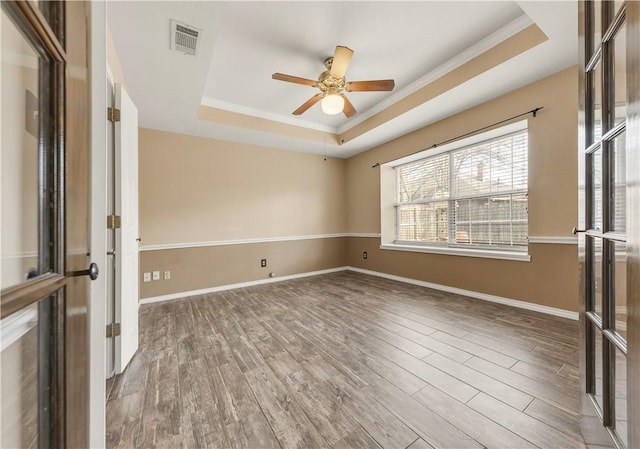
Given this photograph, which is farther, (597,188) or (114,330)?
(114,330)

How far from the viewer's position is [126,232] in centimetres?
186

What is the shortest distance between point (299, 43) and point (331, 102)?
1.94 feet

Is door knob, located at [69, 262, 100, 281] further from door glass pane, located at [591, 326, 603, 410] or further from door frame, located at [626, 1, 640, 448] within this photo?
door glass pane, located at [591, 326, 603, 410]

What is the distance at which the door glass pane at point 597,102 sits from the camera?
956mm

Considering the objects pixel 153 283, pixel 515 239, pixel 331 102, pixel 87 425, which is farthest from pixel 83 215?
pixel 515 239

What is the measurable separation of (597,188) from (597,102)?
1.12 feet

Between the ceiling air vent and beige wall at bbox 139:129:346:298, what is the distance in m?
1.91

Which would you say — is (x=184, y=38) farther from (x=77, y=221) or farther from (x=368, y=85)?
(x=77, y=221)

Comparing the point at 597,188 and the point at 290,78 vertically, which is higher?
the point at 290,78

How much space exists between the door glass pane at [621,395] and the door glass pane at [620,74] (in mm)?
787

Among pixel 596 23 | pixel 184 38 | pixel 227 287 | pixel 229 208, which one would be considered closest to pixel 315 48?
pixel 184 38

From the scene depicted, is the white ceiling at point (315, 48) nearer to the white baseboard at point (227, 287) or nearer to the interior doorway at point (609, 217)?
the interior doorway at point (609, 217)

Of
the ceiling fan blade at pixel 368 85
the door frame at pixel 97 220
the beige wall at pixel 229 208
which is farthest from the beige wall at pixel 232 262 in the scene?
the door frame at pixel 97 220

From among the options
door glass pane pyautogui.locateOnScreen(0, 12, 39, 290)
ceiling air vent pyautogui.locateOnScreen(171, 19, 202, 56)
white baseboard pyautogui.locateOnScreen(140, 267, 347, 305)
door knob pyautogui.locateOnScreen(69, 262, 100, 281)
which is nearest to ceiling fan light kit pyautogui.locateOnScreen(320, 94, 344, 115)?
ceiling air vent pyautogui.locateOnScreen(171, 19, 202, 56)
